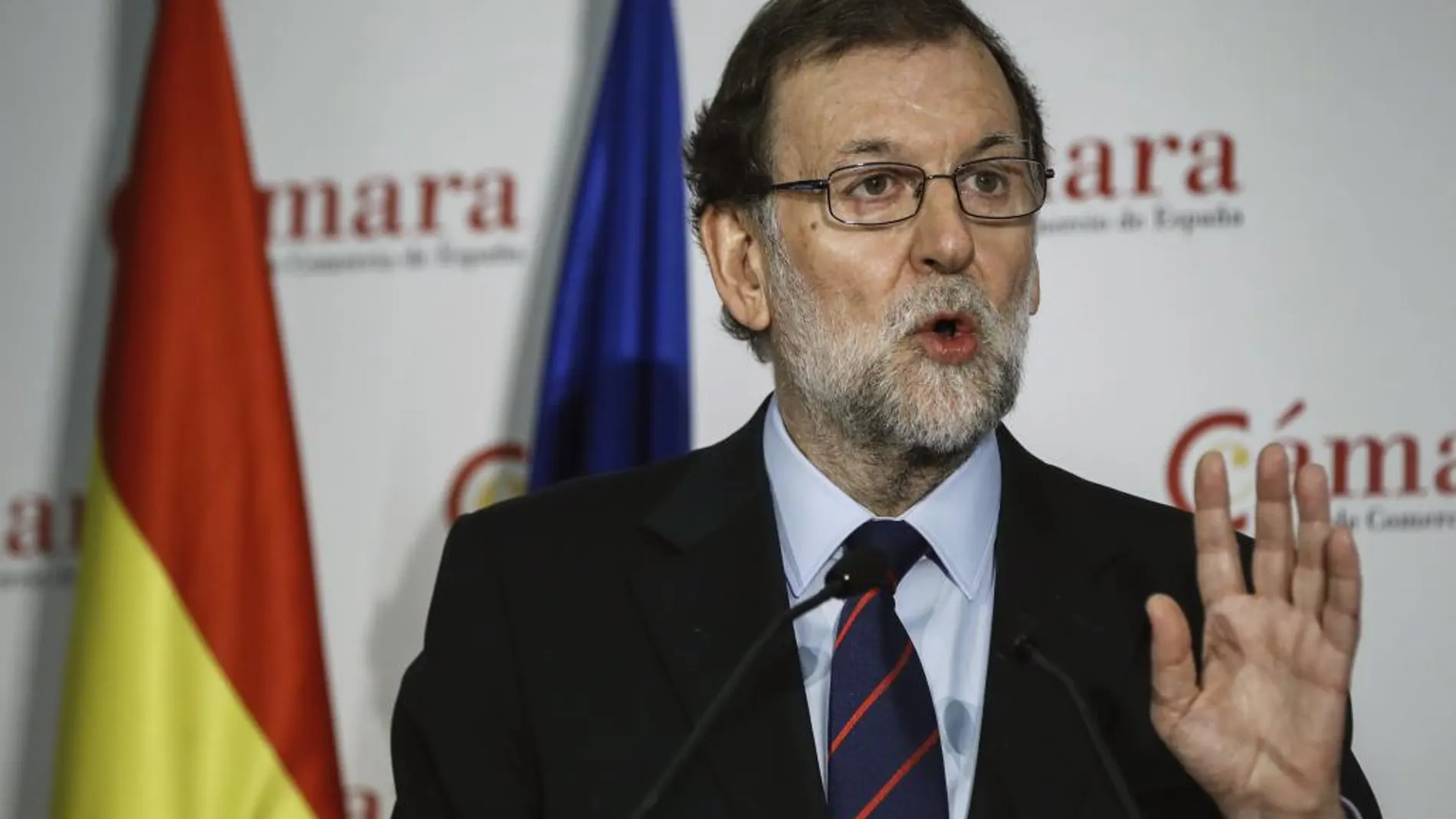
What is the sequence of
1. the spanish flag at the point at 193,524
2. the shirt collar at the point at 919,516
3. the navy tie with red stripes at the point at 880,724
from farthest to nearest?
the spanish flag at the point at 193,524 < the shirt collar at the point at 919,516 < the navy tie with red stripes at the point at 880,724

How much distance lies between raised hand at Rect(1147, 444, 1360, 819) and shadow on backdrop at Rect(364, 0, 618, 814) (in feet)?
5.52

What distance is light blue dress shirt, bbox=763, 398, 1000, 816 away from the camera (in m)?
1.82

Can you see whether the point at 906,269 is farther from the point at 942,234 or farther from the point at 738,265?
the point at 738,265

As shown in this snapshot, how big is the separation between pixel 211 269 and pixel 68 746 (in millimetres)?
838

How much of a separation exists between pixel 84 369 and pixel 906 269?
2.06 metres

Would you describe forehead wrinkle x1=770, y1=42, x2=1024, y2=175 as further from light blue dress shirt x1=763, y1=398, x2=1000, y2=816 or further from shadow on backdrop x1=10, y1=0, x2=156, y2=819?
shadow on backdrop x1=10, y1=0, x2=156, y2=819

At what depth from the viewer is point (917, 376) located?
1.91 meters

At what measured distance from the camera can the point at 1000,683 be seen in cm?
178

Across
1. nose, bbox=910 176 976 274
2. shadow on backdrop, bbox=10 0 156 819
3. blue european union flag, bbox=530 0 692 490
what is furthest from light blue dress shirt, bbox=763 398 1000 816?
shadow on backdrop, bbox=10 0 156 819

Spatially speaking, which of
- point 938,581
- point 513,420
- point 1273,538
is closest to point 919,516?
point 938,581

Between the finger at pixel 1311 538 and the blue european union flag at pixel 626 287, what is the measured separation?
1.34 m

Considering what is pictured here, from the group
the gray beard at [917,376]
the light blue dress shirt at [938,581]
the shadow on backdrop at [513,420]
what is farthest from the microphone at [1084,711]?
the shadow on backdrop at [513,420]

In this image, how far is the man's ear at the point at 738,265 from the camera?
2.18 meters

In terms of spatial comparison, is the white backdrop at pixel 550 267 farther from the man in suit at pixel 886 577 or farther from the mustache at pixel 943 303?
the mustache at pixel 943 303
